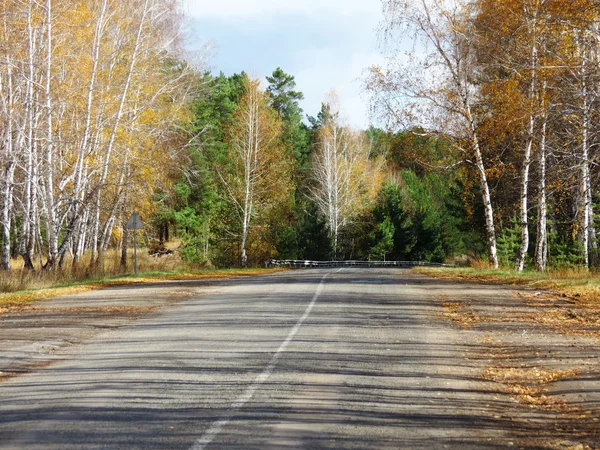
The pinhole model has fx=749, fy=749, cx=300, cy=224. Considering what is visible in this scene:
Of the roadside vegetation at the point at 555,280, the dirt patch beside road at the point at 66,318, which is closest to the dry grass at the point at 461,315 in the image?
the roadside vegetation at the point at 555,280

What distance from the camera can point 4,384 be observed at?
9.41 metres

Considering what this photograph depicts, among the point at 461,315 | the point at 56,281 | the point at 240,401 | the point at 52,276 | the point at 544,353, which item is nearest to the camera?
the point at 240,401

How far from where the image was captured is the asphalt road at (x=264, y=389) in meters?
6.79

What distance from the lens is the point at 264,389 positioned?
8602 mm

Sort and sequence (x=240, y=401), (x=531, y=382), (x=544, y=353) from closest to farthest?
1. (x=240, y=401)
2. (x=531, y=382)
3. (x=544, y=353)

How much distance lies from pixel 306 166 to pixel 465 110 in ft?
157

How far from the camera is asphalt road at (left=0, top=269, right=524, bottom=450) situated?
6.79 metres

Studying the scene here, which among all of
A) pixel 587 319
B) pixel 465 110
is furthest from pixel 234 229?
pixel 587 319

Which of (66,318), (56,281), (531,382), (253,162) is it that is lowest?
(531,382)

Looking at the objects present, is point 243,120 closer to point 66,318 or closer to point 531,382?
point 66,318

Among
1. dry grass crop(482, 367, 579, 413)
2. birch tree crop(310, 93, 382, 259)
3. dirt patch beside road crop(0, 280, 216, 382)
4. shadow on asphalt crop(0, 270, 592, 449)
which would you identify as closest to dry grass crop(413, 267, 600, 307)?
dry grass crop(482, 367, 579, 413)

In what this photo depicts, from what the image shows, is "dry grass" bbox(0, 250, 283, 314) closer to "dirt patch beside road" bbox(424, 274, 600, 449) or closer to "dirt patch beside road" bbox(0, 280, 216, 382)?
"dirt patch beside road" bbox(0, 280, 216, 382)

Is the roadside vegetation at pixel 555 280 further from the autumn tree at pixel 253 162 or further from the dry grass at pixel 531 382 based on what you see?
the autumn tree at pixel 253 162

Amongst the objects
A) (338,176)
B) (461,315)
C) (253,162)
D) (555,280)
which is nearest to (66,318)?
(461,315)
